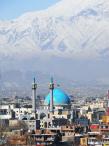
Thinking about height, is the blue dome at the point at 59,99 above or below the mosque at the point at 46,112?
above

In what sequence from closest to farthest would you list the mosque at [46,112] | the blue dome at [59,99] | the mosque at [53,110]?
the mosque at [46,112]
the mosque at [53,110]
the blue dome at [59,99]

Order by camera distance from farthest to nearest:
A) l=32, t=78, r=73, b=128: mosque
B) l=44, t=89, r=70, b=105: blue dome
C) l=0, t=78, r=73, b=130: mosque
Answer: l=44, t=89, r=70, b=105: blue dome
l=32, t=78, r=73, b=128: mosque
l=0, t=78, r=73, b=130: mosque

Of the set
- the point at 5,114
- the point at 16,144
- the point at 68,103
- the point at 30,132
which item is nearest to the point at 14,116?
the point at 5,114

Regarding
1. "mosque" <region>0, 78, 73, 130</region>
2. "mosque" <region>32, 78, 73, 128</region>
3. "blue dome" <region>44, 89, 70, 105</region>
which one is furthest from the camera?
"blue dome" <region>44, 89, 70, 105</region>

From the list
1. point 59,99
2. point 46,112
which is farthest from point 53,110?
point 59,99

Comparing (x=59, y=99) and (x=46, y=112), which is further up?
(x=59, y=99)

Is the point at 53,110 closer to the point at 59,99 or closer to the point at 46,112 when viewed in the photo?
the point at 46,112

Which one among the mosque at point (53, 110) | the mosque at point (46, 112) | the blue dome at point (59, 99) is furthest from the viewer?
the blue dome at point (59, 99)

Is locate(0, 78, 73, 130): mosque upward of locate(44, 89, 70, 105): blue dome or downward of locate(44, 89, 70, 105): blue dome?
downward

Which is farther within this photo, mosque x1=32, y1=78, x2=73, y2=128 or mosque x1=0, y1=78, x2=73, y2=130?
mosque x1=32, y1=78, x2=73, y2=128

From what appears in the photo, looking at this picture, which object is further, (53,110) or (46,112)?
(53,110)

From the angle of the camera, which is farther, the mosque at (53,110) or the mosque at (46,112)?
the mosque at (53,110)

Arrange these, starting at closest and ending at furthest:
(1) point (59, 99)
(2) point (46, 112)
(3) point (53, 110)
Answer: (2) point (46, 112), (3) point (53, 110), (1) point (59, 99)

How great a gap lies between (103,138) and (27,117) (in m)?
18.8
